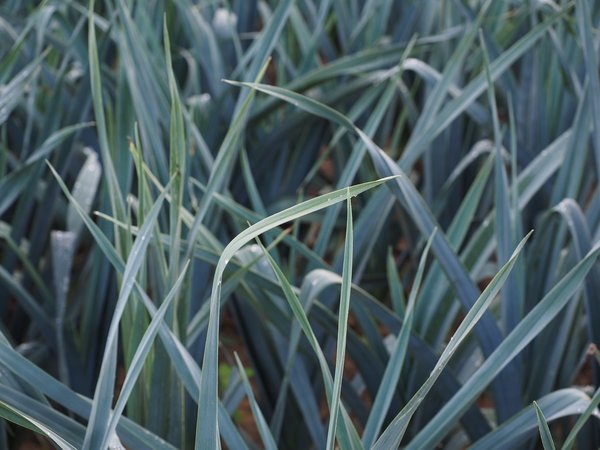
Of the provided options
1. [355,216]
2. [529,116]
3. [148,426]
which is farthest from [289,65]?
[148,426]

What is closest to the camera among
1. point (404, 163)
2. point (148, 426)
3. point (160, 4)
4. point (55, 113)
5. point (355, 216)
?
point (148, 426)

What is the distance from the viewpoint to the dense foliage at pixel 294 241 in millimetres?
815

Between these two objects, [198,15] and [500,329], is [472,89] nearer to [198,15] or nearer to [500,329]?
[500,329]

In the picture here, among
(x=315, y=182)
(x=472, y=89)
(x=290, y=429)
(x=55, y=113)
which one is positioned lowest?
(x=290, y=429)

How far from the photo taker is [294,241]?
1.05 meters

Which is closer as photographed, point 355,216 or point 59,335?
point 59,335

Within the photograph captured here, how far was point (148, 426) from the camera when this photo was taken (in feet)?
3.02

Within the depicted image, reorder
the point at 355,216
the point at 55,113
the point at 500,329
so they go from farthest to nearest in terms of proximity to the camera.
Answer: the point at 355,216
the point at 55,113
the point at 500,329

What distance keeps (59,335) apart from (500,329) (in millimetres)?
565

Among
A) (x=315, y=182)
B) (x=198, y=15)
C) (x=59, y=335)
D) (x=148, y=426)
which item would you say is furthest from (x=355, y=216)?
(x=148, y=426)

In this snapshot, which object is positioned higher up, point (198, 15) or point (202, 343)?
point (198, 15)

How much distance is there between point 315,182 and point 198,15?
37 cm

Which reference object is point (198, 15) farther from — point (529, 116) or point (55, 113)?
point (529, 116)

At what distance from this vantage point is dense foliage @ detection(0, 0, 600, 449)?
815mm
